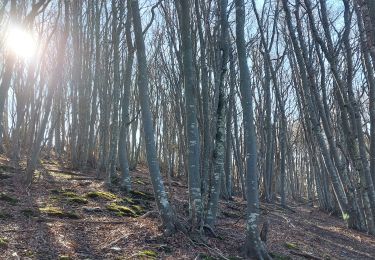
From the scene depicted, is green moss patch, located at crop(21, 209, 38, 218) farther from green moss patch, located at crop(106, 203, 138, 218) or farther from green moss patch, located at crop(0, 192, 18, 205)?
green moss patch, located at crop(106, 203, 138, 218)

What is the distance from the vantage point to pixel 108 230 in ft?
23.8

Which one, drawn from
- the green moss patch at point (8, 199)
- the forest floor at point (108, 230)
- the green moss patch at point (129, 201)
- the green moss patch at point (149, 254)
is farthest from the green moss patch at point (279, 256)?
the green moss patch at point (8, 199)

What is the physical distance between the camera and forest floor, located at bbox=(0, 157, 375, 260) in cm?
605

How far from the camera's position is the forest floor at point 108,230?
19.9ft

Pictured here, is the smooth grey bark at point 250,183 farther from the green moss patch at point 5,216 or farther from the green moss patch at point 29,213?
the green moss patch at point 5,216

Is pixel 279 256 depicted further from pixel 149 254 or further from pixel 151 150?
pixel 151 150

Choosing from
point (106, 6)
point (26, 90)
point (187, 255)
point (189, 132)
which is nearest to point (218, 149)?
point (189, 132)

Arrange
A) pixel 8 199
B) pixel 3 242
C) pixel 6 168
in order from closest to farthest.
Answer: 1. pixel 3 242
2. pixel 8 199
3. pixel 6 168

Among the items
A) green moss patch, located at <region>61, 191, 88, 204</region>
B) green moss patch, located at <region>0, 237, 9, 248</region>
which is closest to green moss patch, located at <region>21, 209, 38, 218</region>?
green moss patch, located at <region>61, 191, 88, 204</region>

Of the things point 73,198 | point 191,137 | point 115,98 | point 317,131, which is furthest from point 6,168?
point 317,131

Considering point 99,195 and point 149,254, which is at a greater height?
point 99,195

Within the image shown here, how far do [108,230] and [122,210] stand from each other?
1575mm

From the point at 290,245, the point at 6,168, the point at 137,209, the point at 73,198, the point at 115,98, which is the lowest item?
the point at 290,245

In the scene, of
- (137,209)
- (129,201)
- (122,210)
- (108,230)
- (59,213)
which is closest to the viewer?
(108,230)
